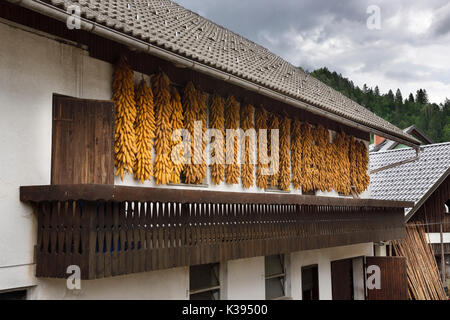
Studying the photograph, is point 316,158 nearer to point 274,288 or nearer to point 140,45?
point 274,288

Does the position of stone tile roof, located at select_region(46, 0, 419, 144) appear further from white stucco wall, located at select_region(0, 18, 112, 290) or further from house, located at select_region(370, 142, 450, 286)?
house, located at select_region(370, 142, 450, 286)

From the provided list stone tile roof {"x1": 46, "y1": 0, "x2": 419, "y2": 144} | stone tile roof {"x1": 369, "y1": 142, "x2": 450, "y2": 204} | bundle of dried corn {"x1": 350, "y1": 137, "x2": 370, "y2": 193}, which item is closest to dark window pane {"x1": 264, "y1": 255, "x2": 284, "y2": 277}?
stone tile roof {"x1": 46, "y1": 0, "x2": 419, "y2": 144}

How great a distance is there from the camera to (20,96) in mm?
6457

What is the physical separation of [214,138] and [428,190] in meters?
12.9

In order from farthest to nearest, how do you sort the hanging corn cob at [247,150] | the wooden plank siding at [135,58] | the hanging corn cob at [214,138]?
the hanging corn cob at [247,150] → the hanging corn cob at [214,138] → the wooden plank siding at [135,58]

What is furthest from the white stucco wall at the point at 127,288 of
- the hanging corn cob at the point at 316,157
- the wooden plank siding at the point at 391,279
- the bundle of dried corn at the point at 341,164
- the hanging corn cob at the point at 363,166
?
the hanging corn cob at the point at 363,166

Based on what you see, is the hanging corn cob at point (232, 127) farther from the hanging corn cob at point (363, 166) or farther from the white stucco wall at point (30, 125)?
the hanging corn cob at point (363, 166)

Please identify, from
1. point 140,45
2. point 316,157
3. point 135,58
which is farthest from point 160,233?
point 316,157

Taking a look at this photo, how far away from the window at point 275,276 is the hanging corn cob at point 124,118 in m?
5.10

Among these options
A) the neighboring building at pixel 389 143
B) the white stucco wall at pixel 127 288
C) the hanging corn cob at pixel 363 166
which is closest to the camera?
the white stucco wall at pixel 127 288

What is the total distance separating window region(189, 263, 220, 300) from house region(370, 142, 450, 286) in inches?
465

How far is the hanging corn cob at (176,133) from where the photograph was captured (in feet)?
28.8

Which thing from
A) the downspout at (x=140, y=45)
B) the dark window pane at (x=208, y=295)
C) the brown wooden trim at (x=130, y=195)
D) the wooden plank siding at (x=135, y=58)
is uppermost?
the wooden plank siding at (x=135, y=58)
